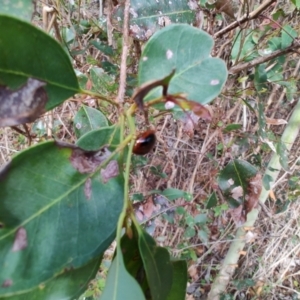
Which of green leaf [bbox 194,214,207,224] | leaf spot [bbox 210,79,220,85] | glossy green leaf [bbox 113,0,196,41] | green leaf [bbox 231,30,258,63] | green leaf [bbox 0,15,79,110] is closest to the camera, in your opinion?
green leaf [bbox 0,15,79,110]

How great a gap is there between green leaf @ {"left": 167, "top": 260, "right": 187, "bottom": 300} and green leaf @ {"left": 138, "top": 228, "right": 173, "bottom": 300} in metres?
0.07

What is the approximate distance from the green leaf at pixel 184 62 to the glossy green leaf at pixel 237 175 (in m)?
0.40

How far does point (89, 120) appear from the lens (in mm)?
759

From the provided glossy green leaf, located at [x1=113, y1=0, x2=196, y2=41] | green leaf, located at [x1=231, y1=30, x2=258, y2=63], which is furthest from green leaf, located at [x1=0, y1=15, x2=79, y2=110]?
green leaf, located at [x1=231, y1=30, x2=258, y2=63]

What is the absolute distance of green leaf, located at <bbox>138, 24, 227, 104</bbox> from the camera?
39cm

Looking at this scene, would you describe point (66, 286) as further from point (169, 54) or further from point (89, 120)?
point (89, 120)

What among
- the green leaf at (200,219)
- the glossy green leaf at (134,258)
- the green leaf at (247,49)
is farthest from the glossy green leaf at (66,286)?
the green leaf at (200,219)

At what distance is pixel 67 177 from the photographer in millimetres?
330

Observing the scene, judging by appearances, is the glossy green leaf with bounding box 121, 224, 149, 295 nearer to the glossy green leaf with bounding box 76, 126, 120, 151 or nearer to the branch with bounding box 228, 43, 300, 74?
the glossy green leaf with bounding box 76, 126, 120, 151

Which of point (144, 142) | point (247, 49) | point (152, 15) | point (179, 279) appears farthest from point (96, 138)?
point (247, 49)

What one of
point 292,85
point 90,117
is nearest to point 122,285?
point 90,117

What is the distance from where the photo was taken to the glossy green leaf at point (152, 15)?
66cm

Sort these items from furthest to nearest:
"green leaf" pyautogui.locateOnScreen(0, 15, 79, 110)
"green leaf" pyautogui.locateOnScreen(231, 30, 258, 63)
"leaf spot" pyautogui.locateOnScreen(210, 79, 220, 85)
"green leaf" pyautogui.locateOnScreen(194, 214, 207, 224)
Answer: "green leaf" pyautogui.locateOnScreen(194, 214, 207, 224), "green leaf" pyautogui.locateOnScreen(231, 30, 258, 63), "leaf spot" pyautogui.locateOnScreen(210, 79, 220, 85), "green leaf" pyautogui.locateOnScreen(0, 15, 79, 110)

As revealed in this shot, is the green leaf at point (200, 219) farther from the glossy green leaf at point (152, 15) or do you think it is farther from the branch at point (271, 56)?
the glossy green leaf at point (152, 15)
